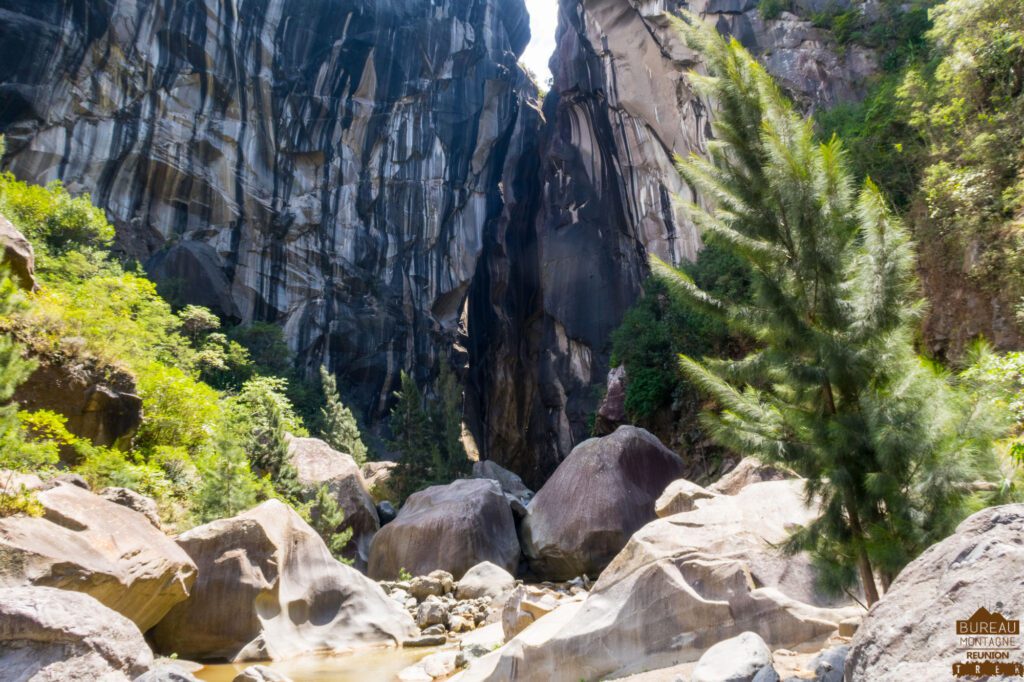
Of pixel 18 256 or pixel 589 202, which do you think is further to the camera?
pixel 589 202

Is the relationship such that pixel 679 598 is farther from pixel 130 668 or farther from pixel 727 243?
pixel 130 668

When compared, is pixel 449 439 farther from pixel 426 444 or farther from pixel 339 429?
pixel 339 429

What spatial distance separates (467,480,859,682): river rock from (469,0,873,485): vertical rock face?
18316 mm

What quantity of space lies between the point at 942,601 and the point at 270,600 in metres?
9.35

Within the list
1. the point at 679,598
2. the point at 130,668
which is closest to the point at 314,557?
the point at 130,668

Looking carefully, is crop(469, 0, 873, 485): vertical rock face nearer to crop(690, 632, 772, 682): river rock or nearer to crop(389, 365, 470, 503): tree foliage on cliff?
crop(389, 365, 470, 503): tree foliage on cliff

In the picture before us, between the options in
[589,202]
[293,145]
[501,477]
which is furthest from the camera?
[293,145]

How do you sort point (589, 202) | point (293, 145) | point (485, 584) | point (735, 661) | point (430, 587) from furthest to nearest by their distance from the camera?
1. point (293, 145)
2. point (589, 202)
3. point (430, 587)
4. point (485, 584)
5. point (735, 661)

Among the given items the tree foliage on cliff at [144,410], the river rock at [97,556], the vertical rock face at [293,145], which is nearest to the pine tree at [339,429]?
the vertical rock face at [293,145]

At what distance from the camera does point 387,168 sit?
38.2 metres

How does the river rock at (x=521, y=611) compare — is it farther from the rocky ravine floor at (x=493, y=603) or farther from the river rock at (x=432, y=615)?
the river rock at (x=432, y=615)

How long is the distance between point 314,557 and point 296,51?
113ft

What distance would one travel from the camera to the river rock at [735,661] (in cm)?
386

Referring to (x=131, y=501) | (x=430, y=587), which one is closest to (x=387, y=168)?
(x=430, y=587)
